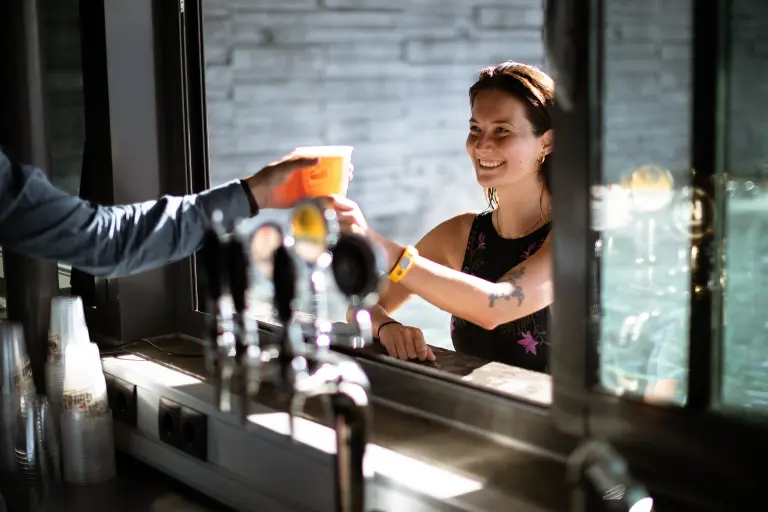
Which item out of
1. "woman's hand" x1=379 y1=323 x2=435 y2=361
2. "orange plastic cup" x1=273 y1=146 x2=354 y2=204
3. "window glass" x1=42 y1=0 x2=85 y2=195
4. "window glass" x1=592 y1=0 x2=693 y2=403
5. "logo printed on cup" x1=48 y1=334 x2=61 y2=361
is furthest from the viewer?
"window glass" x1=42 y1=0 x2=85 y2=195

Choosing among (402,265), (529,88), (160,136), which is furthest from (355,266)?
(529,88)

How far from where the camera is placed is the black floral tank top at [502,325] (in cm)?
193

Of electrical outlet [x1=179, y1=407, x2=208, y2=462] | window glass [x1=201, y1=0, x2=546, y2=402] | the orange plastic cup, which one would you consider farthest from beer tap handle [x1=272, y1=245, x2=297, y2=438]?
window glass [x1=201, y1=0, x2=546, y2=402]

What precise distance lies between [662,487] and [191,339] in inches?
42.3

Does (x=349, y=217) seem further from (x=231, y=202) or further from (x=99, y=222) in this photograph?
(x=99, y=222)

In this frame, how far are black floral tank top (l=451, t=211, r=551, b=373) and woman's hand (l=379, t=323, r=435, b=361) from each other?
17.8 inches

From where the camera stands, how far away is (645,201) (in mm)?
940

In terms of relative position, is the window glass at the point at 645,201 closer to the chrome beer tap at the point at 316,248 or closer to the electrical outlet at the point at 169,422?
the chrome beer tap at the point at 316,248

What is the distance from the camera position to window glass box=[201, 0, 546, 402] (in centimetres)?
294

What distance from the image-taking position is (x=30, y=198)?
1.33 m

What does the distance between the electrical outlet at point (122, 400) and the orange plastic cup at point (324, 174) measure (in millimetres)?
595

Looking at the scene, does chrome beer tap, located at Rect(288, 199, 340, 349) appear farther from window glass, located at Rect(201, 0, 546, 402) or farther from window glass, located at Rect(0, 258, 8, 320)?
window glass, located at Rect(201, 0, 546, 402)

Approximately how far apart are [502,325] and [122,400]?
0.81 m

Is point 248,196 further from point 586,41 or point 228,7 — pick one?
point 228,7
